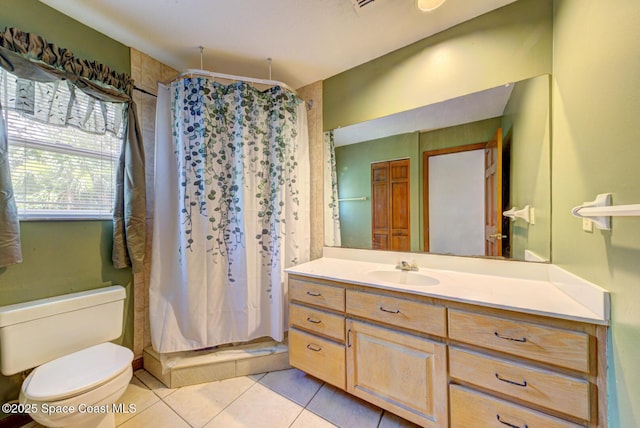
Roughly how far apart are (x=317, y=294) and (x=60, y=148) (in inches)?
71.2

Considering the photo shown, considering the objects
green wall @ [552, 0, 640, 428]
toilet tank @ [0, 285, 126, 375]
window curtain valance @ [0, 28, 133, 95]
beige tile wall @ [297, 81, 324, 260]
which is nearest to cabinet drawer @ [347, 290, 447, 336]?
green wall @ [552, 0, 640, 428]

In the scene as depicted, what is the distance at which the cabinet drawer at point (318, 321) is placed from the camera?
1475mm

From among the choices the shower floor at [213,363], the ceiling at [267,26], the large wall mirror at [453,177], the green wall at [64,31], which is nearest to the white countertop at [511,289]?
the large wall mirror at [453,177]

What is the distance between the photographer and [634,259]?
0.72 m

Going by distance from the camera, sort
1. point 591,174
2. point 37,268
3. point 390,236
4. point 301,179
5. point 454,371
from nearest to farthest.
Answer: point 591,174 < point 454,371 < point 37,268 < point 390,236 < point 301,179

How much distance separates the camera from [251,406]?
1.49 m

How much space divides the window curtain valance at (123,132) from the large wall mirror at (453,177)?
4.83 ft

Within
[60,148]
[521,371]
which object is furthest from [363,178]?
[60,148]

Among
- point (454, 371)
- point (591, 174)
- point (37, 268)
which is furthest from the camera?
point (37, 268)

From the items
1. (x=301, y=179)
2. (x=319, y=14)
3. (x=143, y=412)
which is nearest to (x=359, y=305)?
(x=301, y=179)

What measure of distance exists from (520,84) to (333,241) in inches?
63.3

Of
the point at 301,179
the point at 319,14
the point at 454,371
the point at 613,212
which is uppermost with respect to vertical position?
the point at 319,14

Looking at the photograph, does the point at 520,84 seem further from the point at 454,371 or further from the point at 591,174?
the point at 454,371

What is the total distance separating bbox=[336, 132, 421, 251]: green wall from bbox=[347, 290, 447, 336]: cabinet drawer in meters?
0.58
